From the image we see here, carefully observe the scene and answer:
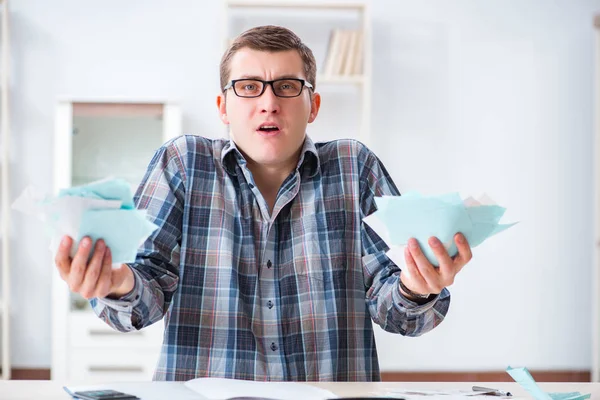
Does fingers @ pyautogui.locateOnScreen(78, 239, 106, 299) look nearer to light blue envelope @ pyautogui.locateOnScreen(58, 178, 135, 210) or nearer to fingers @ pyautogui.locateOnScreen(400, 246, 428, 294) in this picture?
light blue envelope @ pyautogui.locateOnScreen(58, 178, 135, 210)

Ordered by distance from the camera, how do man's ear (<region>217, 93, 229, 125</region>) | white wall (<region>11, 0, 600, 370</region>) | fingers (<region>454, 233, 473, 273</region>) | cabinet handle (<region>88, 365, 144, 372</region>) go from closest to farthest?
fingers (<region>454, 233, 473, 273</region>), man's ear (<region>217, 93, 229, 125</region>), cabinet handle (<region>88, 365, 144, 372</region>), white wall (<region>11, 0, 600, 370</region>)

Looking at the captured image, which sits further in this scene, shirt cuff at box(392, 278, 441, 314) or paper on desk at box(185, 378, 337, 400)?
shirt cuff at box(392, 278, 441, 314)

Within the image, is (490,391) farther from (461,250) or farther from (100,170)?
(100,170)

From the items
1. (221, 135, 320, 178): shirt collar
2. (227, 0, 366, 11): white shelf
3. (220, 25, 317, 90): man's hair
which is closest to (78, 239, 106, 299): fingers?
(221, 135, 320, 178): shirt collar

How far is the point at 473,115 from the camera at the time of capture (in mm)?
3848

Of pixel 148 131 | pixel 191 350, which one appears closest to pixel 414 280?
pixel 191 350

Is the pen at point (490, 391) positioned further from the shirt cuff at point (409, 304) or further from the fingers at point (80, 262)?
the fingers at point (80, 262)

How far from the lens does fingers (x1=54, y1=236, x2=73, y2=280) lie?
995 mm

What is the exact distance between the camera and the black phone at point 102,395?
0.97 meters

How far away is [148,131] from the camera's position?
3.40 metres

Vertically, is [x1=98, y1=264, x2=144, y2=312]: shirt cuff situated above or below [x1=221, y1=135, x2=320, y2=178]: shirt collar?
below

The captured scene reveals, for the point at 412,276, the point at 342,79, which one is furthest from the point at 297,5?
the point at 412,276

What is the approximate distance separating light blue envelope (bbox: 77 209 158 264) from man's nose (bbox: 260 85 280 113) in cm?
50

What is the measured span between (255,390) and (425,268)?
0.32 meters
